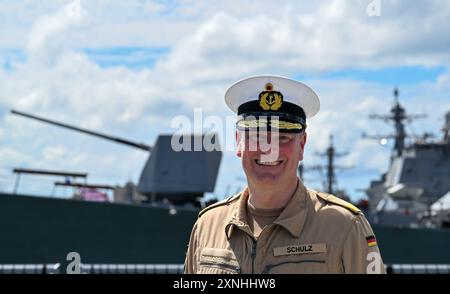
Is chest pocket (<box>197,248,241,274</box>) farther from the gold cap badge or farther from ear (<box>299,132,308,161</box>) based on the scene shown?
the gold cap badge

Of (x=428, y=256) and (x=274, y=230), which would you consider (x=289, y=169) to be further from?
(x=428, y=256)

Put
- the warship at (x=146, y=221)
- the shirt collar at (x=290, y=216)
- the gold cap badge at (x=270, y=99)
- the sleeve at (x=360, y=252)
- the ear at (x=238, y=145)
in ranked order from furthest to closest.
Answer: the warship at (x=146, y=221) < the gold cap badge at (x=270, y=99) < the ear at (x=238, y=145) < the shirt collar at (x=290, y=216) < the sleeve at (x=360, y=252)

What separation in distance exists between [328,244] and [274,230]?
0.18m

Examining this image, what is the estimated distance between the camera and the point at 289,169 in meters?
2.55

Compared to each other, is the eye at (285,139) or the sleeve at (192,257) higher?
the eye at (285,139)

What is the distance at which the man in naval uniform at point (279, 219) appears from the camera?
2469 mm

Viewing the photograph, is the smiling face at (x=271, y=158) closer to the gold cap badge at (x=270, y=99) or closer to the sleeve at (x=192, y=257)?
the gold cap badge at (x=270, y=99)

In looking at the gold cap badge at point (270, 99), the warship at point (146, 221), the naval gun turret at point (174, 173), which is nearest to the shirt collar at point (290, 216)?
the gold cap badge at point (270, 99)

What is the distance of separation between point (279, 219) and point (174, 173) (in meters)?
19.4

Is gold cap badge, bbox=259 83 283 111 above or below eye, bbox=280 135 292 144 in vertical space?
above

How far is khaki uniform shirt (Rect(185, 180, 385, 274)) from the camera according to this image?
2455 millimetres

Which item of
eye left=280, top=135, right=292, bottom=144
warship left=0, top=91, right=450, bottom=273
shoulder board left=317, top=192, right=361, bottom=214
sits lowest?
shoulder board left=317, top=192, right=361, bottom=214

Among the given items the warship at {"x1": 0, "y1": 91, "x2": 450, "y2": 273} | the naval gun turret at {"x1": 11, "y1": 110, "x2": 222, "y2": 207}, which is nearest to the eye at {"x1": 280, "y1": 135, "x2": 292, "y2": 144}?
the warship at {"x1": 0, "y1": 91, "x2": 450, "y2": 273}
